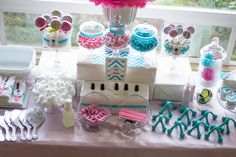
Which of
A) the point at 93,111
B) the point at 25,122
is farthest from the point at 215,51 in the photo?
the point at 25,122

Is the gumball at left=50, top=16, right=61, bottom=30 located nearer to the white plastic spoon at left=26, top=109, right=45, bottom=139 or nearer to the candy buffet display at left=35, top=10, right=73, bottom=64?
the candy buffet display at left=35, top=10, right=73, bottom=64

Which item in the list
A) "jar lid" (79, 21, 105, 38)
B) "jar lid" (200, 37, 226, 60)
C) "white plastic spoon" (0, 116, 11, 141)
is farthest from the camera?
"jar lid" (200, 37, 226, 60)

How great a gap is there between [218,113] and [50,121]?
2.00 feet

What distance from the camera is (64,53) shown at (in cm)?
161

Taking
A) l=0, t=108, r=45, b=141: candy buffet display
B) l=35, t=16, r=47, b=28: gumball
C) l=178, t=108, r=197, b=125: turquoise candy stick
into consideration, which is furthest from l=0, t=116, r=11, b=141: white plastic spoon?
l=178, t=108, r=197, b=125: turquoise candy stick

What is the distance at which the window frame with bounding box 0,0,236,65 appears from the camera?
1.65m

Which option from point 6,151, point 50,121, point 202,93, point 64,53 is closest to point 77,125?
point 50,121

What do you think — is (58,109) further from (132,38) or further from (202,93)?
(202,93)

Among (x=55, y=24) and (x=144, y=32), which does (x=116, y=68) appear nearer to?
(x=144, y=32)

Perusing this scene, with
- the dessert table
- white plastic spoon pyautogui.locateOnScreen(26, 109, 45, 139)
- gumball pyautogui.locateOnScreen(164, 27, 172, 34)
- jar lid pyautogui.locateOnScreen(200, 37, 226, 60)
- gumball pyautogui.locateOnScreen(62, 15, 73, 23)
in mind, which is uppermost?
gumball pyautogui.locateOnScreen(62, 15, 73, 23)

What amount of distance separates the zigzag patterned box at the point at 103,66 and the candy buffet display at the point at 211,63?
21 cm

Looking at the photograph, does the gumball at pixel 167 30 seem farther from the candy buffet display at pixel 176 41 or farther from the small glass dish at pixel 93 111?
the small glass dish at pixel 93 111

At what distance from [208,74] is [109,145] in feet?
1.60

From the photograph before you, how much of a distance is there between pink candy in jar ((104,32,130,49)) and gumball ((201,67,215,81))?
35 centimetres
